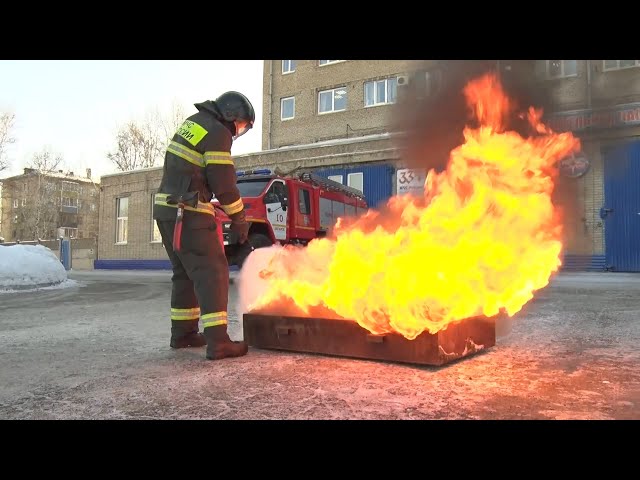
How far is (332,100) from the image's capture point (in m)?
26.8

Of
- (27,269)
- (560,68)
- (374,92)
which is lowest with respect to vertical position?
(27,269)

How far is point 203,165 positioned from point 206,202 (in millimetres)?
308

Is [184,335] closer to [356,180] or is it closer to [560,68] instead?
[560,68]

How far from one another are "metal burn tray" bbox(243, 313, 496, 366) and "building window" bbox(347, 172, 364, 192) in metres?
15.8

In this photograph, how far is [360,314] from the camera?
12.6 ft

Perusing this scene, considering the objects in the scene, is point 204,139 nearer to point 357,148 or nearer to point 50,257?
→ point 50,257

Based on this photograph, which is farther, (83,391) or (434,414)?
(83,391)

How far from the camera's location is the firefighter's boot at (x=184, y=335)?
430 centimetres

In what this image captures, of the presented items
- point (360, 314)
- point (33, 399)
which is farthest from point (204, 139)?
point (33, 399)

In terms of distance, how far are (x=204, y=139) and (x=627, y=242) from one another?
15574 mm

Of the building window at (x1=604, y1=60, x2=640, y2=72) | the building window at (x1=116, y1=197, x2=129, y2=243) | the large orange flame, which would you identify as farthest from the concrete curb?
the building window at (x1=116, y1=197, x2=129, y2=243)

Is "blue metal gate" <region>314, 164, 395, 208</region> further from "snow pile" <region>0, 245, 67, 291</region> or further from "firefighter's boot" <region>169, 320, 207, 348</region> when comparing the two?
"firefighter's boot" <region>169, 320, 207, 348</region>

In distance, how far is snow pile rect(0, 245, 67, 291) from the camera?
1074 centimetres

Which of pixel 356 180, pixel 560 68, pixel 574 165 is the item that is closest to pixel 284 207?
pixel 574 165
